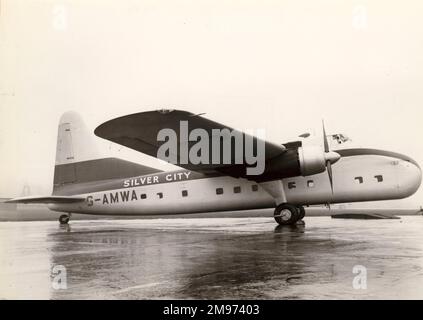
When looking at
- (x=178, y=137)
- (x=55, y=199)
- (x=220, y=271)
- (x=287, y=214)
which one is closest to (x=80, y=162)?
(x=55, y=199)

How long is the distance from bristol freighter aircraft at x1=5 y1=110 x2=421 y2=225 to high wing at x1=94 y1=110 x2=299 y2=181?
29 mm

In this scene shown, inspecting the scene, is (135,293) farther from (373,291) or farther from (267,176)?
(267,176)

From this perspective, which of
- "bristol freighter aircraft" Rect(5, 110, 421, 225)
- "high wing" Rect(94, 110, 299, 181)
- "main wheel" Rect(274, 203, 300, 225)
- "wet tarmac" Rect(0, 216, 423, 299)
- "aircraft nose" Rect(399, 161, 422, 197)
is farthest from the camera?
"aircraft nose" Rect(399, 161, 422, 197)

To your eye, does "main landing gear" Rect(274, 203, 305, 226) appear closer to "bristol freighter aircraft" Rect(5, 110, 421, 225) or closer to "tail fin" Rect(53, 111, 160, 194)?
"bristol freighter aircraft" Rect(5, 110, 421, 225)

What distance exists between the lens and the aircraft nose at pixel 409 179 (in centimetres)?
1466

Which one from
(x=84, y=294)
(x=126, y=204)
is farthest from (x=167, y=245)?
(x=126, y=204)

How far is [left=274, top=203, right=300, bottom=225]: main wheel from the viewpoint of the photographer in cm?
1428

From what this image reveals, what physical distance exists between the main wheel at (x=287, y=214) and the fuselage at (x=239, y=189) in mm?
805

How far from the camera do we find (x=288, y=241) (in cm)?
997

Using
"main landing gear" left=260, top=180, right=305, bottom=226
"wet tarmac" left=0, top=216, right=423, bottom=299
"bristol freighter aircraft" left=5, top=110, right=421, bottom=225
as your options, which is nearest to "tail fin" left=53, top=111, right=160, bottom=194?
"bristol freighter aircraft" left=5, top=110, right=421, bottom=225

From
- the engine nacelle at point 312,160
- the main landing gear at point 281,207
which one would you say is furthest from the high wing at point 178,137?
the main landing gear at point 281,207

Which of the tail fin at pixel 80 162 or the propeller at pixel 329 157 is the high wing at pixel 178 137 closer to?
the propeller at pixel 329 157

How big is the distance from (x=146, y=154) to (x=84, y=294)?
10.1 m
